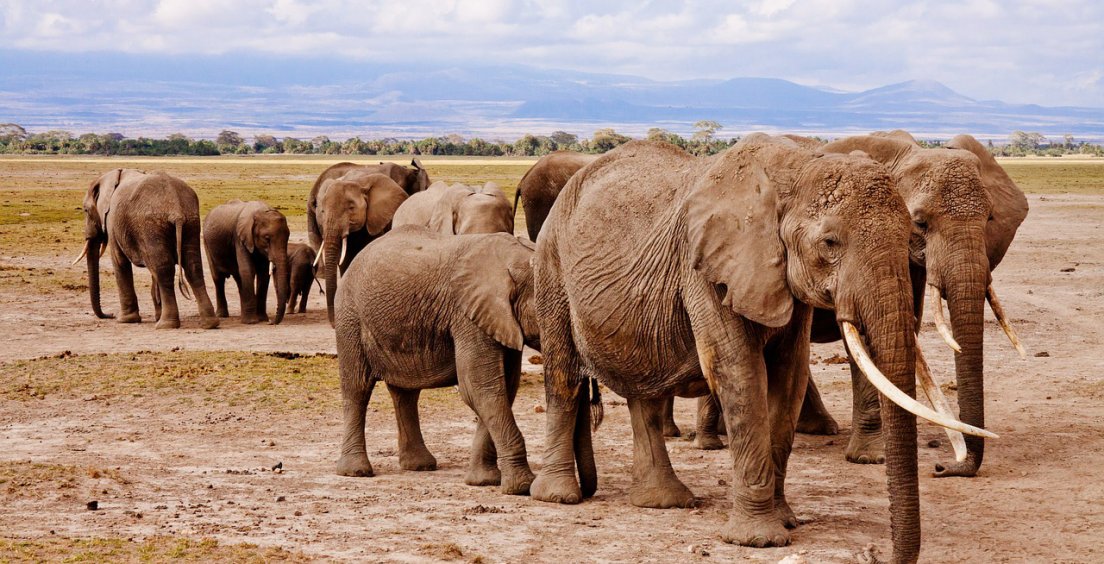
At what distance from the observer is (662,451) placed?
8.35m

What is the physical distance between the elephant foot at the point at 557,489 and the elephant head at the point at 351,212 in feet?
32.3

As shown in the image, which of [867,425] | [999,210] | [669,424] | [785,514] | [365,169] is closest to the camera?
[785,514]

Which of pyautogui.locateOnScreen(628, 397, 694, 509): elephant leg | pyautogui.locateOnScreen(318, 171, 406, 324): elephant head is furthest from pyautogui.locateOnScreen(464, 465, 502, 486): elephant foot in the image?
pyautogui.locateOnScreen(318, 171, 406, 324): elephant head

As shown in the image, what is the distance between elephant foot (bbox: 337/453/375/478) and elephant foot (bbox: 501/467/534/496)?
1.13 meters

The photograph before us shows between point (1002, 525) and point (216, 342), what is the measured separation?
1065 centimetres

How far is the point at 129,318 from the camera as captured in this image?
60.7ft

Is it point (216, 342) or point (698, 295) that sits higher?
point (698, 295)

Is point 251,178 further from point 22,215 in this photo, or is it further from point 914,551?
point 914,551

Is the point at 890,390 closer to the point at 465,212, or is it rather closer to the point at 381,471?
the point at 381,471

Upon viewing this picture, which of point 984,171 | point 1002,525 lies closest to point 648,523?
point 1002,525

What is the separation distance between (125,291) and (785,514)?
12.9 meters

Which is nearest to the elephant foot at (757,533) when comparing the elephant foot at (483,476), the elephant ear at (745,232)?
the elephant ear at (745,232)

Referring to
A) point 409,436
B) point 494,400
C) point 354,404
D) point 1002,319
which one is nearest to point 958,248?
point 1002,319

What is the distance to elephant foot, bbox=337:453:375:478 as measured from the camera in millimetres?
9430
